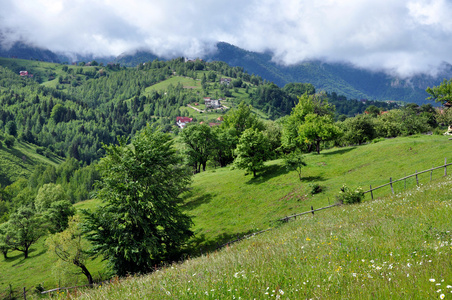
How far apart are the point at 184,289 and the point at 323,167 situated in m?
46.7

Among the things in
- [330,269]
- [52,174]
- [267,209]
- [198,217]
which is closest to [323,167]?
[267,209]

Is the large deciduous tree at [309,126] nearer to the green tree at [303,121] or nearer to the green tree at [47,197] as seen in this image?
the green tree at [303,121]

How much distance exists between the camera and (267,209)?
4078 centimetres

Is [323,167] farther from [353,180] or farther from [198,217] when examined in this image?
[198,217]

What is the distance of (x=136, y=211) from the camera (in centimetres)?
2686

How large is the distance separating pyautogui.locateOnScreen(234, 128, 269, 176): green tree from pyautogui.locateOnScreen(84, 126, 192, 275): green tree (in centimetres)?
2419

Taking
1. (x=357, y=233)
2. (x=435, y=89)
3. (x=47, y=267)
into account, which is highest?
(x=435, y=89)

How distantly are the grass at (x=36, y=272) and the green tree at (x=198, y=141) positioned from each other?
4016cm

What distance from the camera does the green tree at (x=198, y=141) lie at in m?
79.0

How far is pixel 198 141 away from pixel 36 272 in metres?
48.4

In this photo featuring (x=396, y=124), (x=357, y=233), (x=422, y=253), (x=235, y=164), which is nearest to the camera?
(x=422, y=253)

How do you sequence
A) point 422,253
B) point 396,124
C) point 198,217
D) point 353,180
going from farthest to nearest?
point 396,124
point 198,217
point 353,180
point 422,253

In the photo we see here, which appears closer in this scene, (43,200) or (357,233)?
(357,233)

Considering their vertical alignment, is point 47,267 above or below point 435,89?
below
